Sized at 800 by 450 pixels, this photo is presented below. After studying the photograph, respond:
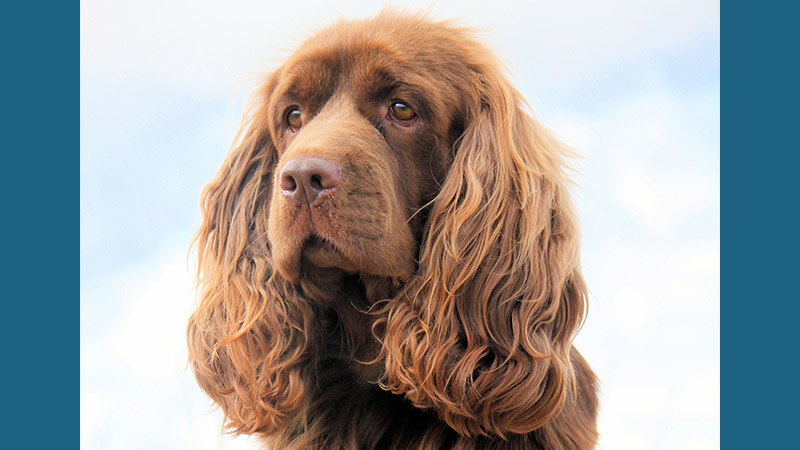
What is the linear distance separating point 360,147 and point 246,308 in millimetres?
728

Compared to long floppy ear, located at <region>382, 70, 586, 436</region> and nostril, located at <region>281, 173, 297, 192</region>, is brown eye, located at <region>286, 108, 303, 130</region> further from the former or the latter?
long floppy ear, located at <region>382, 70, 586, 436</region>

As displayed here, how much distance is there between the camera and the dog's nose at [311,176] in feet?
7.14

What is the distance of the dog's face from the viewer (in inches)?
87.0

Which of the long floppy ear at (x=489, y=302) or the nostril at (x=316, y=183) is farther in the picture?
the long floppy ear at (x=489, y=302)

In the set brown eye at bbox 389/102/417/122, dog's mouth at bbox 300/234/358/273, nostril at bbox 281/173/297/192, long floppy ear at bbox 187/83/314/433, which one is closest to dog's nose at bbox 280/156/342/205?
nostril at bbox 281/173/297/192

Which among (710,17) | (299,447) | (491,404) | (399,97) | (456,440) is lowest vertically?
(299,447)

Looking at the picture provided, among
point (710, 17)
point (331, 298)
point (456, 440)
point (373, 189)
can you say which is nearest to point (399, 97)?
point (373, 189)

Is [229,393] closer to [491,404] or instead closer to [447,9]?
[491,404]

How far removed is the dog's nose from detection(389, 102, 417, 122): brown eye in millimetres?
330

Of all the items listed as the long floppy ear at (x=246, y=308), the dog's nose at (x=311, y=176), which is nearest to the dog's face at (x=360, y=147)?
the dog's nose at (x=311, y=176)

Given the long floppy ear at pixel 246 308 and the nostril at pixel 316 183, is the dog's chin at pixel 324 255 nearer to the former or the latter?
the nostril at pixel 316 183

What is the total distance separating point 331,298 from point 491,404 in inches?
24.3

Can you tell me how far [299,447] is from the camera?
8.72 ft

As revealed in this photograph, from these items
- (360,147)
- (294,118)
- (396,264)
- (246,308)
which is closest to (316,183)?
(360,147)
